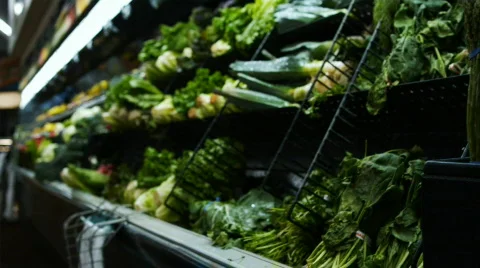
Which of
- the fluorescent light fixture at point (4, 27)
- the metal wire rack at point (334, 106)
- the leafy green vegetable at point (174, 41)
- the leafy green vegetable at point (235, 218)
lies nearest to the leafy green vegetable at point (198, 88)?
the leafy green vegetable at point (174, 41)

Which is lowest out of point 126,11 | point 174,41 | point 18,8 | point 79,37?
point 174,41

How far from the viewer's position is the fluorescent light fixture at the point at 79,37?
3.95 m

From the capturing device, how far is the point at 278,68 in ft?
6.68

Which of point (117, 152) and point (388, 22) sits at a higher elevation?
point (388, 22)

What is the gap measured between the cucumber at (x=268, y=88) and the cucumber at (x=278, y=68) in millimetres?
62

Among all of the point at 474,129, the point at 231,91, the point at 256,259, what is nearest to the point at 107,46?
the point at 231,91

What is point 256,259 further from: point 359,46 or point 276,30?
point 276,30

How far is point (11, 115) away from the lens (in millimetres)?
15984

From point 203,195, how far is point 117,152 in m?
2.13

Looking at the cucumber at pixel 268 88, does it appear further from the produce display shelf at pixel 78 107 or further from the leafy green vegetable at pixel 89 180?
the produce display shelf at pixel 78 107

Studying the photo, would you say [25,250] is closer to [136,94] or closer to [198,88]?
[136,94]

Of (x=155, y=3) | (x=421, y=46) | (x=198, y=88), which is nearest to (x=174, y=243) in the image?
(x=421, y=46)

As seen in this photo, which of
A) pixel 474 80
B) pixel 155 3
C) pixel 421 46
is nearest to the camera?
pixel 474 80

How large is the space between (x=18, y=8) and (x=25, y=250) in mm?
4394
